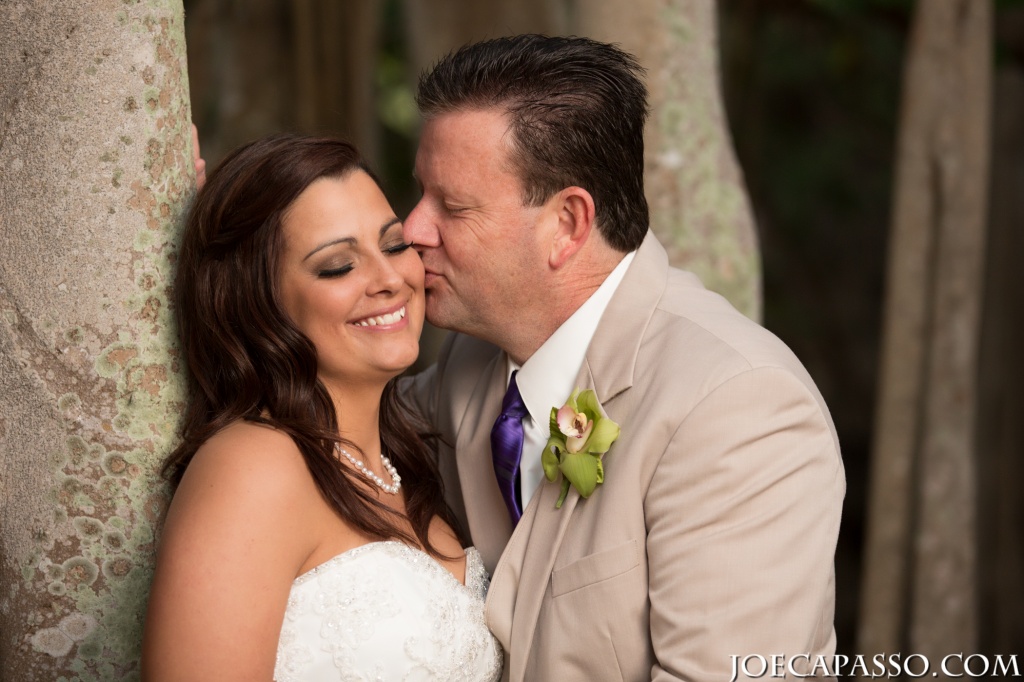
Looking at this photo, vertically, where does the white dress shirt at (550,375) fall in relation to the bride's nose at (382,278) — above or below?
below

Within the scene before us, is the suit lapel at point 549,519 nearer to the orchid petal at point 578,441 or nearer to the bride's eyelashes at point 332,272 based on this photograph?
the orchid petal at point 578,441

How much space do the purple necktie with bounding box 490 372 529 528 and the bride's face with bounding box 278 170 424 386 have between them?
0.41 m

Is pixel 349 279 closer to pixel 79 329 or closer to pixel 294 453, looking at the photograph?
pixel 294 453

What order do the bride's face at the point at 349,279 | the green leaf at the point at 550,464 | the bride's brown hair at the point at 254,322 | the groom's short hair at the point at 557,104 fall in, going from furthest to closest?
1. the groom's short hair at the point at 557,104
2. the green leaf at the point at 550,464
3. the bride's face at the point at 349,279
4. the bride's brown hair at the point at 254,322

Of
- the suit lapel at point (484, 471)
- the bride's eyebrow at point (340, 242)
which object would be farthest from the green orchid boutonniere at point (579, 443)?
the bride's eyebrow at point (340, 242)

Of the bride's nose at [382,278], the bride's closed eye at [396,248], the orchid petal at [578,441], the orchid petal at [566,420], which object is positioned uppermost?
the bride's closed eye at [396,248]

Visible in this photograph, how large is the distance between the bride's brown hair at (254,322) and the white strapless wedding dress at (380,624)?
0.37 ft

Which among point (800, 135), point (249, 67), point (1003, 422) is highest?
point (249, 67)

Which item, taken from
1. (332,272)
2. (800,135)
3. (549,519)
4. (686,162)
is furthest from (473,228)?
(800,135)

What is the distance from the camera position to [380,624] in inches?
94.2

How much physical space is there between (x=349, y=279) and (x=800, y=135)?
30.2 feet

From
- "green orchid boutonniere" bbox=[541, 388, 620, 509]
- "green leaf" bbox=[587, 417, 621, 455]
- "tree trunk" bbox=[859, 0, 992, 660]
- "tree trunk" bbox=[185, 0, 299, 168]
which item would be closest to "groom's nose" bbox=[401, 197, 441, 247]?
"green orchid boutonniere" bbox=[541, 388, 620, 509]

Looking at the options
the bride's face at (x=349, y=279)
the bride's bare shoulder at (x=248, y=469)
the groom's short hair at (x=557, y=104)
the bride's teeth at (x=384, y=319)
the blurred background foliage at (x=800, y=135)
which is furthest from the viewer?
the blurred background foliage at (x=800, y=135)

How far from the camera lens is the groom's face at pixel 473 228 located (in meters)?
2.82
